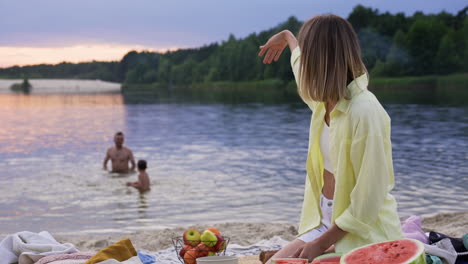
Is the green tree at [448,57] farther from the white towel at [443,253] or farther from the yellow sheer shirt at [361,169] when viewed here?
the yellow sheer shirt at [361,169]

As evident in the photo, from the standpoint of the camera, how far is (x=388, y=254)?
10.5 ft

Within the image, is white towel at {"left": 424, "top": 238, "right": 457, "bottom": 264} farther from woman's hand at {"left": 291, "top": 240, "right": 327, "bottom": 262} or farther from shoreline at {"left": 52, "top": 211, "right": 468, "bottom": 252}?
shoreline at {"left": 52, "top": 211, "right": 468, "bottom": 252}

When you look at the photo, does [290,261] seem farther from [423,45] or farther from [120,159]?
[423,45]

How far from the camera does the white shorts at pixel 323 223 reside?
362cm

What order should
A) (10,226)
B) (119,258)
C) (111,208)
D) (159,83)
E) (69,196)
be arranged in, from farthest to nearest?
(159,83) < (69,196) < (111,208) < (10,226) < (119,258)

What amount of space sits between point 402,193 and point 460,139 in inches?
494

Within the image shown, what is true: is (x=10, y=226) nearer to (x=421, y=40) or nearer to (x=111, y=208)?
(x=111, y=208)

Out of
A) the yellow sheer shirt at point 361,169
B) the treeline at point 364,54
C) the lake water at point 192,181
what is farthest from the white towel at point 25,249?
the treeline at point 364,54

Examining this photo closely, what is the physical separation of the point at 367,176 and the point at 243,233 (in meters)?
5.42

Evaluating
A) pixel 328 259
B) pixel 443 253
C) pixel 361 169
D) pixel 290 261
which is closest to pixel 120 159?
pixel 443 253

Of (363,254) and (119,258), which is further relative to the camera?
(119,258)

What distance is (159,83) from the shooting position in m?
159

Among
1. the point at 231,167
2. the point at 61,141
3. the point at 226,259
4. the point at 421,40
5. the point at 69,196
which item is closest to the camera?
the point at 226,259

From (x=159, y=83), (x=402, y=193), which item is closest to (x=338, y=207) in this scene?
(x=402, y=193)
